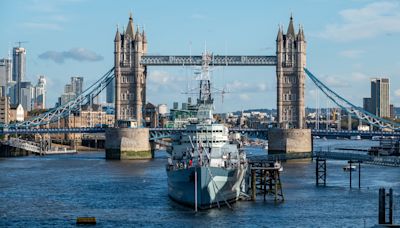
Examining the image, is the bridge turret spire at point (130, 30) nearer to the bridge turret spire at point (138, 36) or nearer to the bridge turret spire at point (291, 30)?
the bridge turret spire at point (138, 36)

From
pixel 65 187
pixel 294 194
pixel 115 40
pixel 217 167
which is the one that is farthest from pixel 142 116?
pixel 217 167

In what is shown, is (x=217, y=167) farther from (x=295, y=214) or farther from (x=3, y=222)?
(x=3, y=222)

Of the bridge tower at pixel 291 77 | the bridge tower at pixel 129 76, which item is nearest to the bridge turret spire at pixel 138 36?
the bridge tower at pixel 129 76

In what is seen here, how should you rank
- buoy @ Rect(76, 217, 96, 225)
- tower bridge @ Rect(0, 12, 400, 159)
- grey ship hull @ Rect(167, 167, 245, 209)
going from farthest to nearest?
tower bridge @ Rect(0, 12, 400, 159), grey ship hull @ Rect(167, 167, 245, 209), buoy @ Rect(76, 217, 96, 225)

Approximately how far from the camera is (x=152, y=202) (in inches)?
3076

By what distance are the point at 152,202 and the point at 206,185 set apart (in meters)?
10.2

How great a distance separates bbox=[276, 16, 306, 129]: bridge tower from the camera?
529 ft

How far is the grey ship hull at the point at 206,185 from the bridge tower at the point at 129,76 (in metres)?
87.7

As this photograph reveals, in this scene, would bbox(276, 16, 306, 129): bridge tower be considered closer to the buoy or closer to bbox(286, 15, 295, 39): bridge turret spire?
bbox(286, 15, 295, 39): bridge turret spire

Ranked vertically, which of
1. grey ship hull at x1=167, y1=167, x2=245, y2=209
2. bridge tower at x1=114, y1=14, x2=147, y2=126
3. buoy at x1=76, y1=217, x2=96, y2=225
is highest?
bridge tower at x1=114, y1=14, x2=147, y2=126

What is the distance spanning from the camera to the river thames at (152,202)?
217 ft

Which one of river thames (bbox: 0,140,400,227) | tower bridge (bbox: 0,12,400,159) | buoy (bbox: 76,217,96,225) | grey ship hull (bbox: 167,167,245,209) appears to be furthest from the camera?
tower bridge (bbox: 0,12,400,159)

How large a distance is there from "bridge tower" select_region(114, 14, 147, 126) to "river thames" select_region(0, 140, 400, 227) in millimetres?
47450

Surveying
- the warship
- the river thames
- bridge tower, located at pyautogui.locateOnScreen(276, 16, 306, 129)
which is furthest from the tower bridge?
the warship
